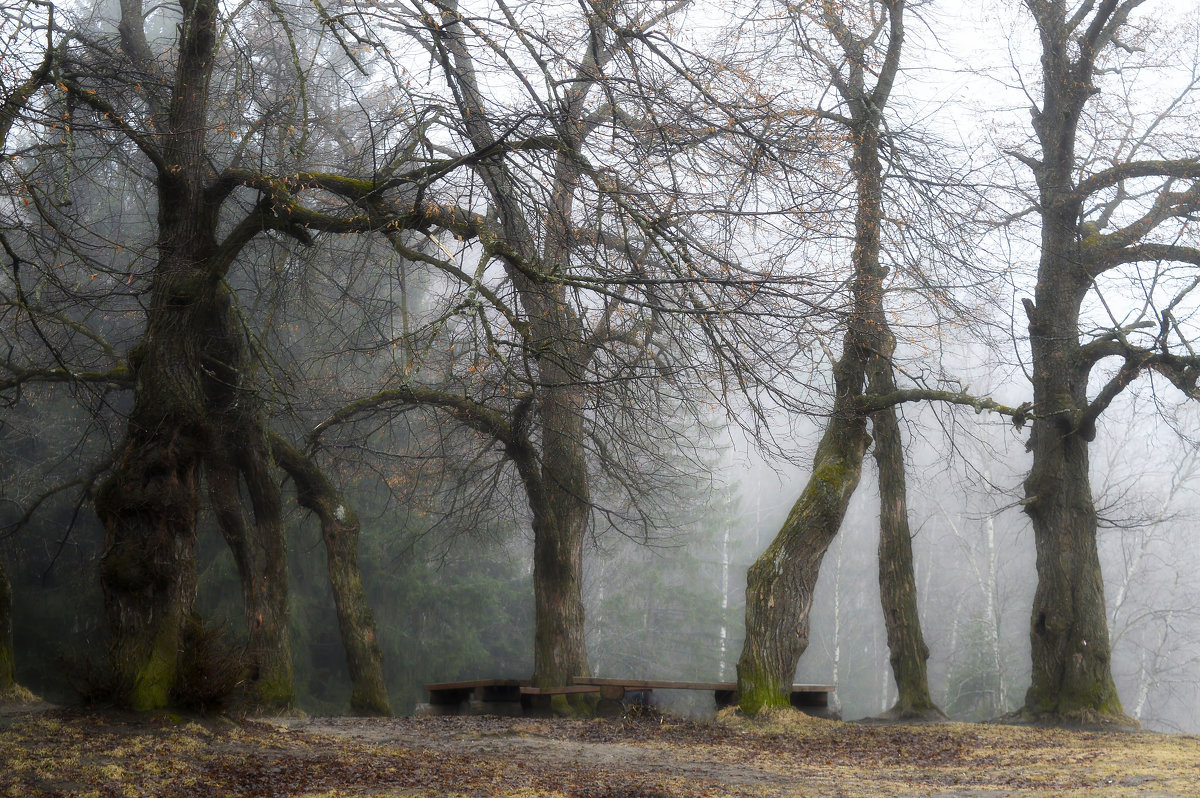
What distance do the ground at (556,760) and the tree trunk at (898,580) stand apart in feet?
7.74

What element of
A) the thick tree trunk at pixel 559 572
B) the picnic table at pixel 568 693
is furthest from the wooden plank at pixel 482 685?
the thick tree trunk at pixel 559 572

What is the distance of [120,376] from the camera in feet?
33.4

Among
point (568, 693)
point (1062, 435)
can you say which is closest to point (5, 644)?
point (568, 693)

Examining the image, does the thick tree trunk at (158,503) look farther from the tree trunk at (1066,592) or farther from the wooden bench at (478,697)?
the tree trunk at (1066,592)

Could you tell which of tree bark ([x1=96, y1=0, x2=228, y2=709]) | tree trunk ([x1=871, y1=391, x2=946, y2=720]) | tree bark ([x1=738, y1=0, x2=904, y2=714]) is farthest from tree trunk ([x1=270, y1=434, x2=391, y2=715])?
tree trunk ([x1=871, y1=391, x2=946, y2=720])

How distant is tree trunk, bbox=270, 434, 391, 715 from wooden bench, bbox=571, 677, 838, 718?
10.2 ft

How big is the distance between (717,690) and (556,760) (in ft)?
17.9

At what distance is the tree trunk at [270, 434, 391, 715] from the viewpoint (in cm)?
1325

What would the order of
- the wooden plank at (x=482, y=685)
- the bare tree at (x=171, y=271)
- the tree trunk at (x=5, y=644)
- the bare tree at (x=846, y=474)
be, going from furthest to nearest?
1. the wooden plank at (x=482, y=685)
2. the bare tree at (x=846, y=474)
3. the tree trunk at (x=5, y=644)
4. the bare tree at (x=171, y=271)

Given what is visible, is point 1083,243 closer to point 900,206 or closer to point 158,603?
point 900,206

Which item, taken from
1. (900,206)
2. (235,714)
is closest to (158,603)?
(235,714)

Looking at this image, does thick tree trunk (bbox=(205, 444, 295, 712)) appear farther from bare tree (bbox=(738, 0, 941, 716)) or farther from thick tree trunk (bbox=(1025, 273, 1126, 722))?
thick tree trunk (bbox=(1025, 273, 1126, 722))

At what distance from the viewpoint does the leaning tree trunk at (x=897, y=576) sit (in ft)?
39.8

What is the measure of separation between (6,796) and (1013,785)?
5462 mm
